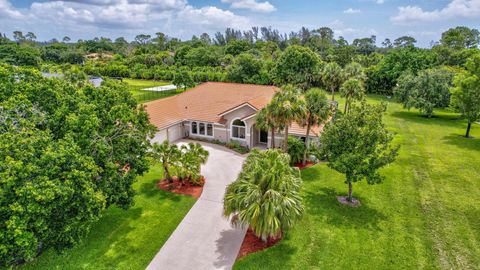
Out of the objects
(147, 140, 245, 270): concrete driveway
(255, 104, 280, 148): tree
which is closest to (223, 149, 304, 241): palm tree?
(147, 140, 245, 270): concrete driveway

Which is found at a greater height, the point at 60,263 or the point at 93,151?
the point at 93,151

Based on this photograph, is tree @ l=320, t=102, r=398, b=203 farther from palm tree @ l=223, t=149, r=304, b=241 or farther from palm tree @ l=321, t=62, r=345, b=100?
palm tree @ l=321, t=62, r=345, b=100

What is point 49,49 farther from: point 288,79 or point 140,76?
point 288,79

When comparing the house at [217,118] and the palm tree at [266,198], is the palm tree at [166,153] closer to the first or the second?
the palm tree at [266,198]

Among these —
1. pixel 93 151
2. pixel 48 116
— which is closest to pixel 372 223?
pixel 93 151

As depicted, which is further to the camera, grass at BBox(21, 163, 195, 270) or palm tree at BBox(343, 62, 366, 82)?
palm tree at BBox(343, 62, 366, 82)
